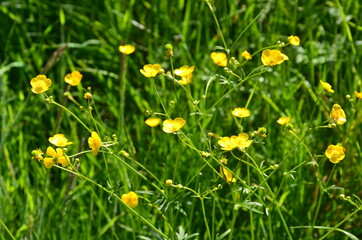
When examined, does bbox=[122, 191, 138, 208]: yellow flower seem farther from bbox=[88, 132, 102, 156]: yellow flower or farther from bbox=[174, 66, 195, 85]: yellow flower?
bbox=[174, 66, 195, 85]: yellow flower

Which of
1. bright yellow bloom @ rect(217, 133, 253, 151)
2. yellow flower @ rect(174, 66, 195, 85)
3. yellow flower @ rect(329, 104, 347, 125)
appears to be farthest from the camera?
yellow flower @ rect(174, 66, 195, 85)

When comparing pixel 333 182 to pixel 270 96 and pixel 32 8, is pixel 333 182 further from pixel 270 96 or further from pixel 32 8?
pixel 32 8

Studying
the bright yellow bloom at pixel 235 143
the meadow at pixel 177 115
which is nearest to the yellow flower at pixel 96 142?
the meadow at pixel 177 115

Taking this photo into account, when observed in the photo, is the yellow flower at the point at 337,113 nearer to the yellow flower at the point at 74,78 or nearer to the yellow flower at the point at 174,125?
the yellow flower at the point at 174,125

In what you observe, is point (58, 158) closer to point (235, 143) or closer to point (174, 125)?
point (174, 125)

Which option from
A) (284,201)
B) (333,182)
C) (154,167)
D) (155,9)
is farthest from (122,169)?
(155,9)

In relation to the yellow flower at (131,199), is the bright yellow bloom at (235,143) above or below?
above

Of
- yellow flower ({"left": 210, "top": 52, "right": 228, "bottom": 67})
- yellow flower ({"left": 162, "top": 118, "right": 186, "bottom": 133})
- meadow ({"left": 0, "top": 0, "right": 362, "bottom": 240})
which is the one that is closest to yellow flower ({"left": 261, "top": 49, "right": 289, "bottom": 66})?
meadow ({"left": 0, "top": 0, "right": 362, "bottom": 240})

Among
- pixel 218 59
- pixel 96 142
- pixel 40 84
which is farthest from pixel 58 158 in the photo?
pixel 218 59
